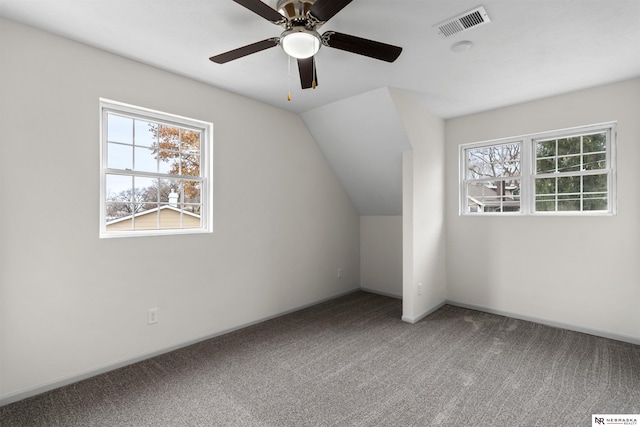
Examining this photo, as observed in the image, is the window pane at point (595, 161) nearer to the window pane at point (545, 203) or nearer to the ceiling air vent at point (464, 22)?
the window pane at point (545, 203)

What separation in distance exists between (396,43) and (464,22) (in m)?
0.47

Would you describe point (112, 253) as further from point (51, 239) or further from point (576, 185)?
point (576, 185)

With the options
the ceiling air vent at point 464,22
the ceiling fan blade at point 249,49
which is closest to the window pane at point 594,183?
the ceiling air vent at point 464,22

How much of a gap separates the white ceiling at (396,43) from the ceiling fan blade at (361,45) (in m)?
0.24

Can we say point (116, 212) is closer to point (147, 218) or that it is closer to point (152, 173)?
point (147, 218)

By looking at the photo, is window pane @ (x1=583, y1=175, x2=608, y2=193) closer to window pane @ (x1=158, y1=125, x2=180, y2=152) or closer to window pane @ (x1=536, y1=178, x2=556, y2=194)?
window pane @ (x1=536, y1=178, x2=556, y2=194)

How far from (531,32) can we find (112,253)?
355cm

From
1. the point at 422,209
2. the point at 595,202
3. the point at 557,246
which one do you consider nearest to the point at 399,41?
the point at 422,209

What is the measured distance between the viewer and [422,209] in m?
3.81

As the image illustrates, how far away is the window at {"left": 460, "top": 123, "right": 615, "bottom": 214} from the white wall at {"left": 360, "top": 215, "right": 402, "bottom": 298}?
1.04 meters

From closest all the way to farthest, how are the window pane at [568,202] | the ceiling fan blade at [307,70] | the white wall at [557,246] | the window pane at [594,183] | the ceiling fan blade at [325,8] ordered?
the ceiling fan blade at [325,8] → the ceiling fan blade at [307,70] → the white wall at [557,246] → the window pane at [594,183] → the window pane at [568,202]

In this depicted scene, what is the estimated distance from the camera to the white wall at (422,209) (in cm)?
364

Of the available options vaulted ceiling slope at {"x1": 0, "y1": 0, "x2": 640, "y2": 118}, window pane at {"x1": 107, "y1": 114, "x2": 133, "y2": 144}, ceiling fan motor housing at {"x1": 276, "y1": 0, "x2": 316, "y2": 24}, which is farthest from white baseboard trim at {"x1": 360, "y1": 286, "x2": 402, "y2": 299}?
ceiling fan motor housing at {"x1": 276, "y1": 0, "x2": 316, "y2": 24}

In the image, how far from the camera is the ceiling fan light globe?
5.93 ft
